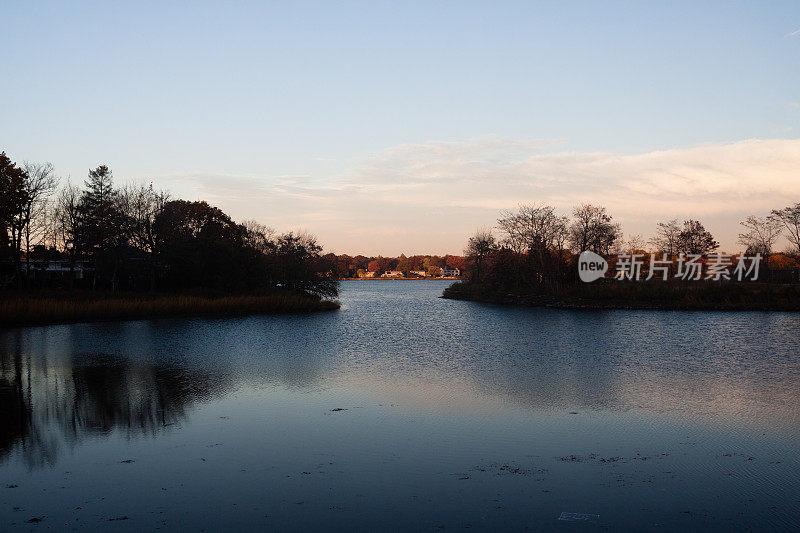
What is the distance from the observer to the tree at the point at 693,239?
72312 millimetres

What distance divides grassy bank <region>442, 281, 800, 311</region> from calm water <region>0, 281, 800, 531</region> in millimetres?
26508

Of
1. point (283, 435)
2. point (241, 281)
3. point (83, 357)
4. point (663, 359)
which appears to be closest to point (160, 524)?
point (283, 435)

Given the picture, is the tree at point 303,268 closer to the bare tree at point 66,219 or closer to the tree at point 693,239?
the bare tree at point 66,219

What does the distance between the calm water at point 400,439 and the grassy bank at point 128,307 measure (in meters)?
12.8

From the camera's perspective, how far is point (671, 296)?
47000 millimetres

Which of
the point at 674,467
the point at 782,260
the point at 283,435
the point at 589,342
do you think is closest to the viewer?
the point at 674,467

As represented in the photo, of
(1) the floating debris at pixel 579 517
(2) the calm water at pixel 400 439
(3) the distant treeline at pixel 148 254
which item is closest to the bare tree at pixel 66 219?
(3) the distant treeline at pixel 148 254

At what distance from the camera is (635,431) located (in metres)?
9.94

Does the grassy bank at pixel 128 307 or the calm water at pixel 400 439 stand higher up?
the grassy bank at pixel 128 307

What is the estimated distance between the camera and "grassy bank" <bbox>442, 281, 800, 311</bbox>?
44.7m

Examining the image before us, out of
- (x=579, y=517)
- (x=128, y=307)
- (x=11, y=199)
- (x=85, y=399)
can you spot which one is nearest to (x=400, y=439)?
(x=579, y=517)

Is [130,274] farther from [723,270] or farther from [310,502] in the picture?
[723,270]

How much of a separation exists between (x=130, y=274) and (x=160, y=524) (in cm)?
4873

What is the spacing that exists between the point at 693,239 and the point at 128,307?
216 ft
